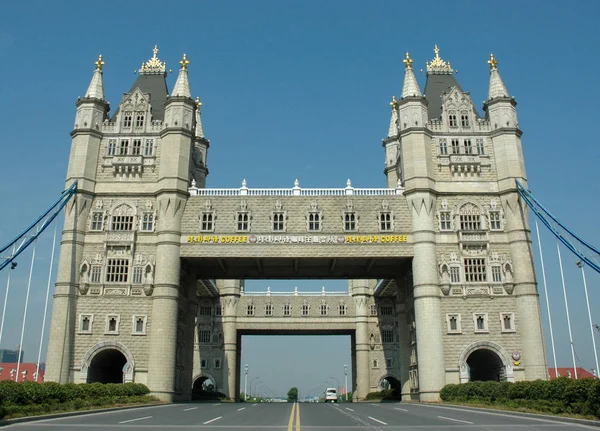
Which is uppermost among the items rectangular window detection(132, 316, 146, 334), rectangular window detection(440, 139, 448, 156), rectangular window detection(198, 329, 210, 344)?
rectangular window detection(440, 139, 448, 156)

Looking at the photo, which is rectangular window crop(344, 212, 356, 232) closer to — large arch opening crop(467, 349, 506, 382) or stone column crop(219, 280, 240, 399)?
large arch opening crop(467, 349, 506, 382)

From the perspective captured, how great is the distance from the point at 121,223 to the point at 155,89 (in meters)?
15.4

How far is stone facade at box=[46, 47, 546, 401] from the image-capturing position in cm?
4575

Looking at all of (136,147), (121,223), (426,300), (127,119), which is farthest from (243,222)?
(426,300)

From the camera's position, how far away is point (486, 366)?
50.5 metres

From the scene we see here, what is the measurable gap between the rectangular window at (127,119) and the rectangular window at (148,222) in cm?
918

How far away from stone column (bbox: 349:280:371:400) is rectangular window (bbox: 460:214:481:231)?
34776mm

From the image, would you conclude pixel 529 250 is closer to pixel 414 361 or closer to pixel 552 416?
pixel 414 361

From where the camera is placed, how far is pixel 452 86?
55.6 m

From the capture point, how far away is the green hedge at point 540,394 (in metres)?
22.7

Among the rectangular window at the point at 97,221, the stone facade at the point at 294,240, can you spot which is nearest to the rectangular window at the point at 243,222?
the stone facade at the point at 294,240

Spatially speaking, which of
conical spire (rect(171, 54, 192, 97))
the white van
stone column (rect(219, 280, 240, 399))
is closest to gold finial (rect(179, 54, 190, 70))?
conical spire (rect(171, 54, 192, 97))

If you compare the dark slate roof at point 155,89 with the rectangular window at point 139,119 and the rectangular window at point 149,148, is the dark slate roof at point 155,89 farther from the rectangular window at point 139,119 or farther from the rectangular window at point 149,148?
the rectangular window at point 149,148

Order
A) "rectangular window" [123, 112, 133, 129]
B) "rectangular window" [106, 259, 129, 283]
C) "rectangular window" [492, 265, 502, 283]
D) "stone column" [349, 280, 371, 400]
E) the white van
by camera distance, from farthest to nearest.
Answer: the white van → "stone column" [349, 280, 371, 400] → "rectangular window" [123, 112, 133, 129] → "rectangular window" [106, 259, 129, 283] → "rectangular window" [492, 265, 502, 283]
